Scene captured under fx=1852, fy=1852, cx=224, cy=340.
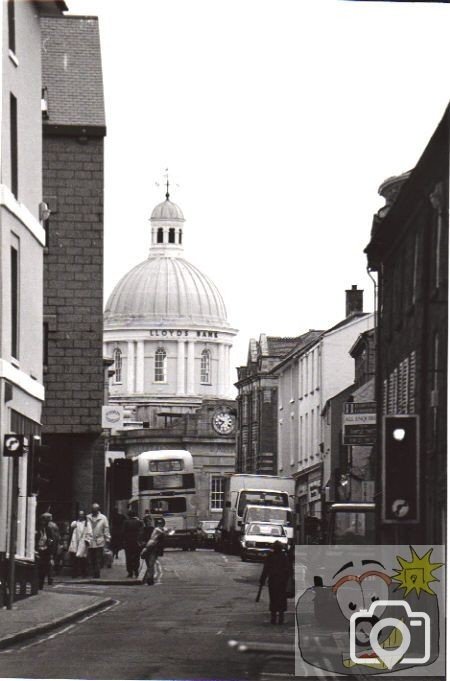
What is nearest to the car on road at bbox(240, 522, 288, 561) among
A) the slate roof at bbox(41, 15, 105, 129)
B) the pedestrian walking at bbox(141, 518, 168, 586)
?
the pedestrian walking at bbox(141, 518, 168, 586)

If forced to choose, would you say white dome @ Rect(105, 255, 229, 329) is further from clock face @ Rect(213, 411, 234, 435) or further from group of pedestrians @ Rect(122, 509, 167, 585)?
group of pedestrians @ Rect(122, 509, 167, 585)

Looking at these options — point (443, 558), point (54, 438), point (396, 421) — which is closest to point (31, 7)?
point (54, 438)

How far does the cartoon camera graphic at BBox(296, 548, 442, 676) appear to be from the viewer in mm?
10328

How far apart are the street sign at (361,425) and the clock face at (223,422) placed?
123 cm

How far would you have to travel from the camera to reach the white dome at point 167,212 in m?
11.6

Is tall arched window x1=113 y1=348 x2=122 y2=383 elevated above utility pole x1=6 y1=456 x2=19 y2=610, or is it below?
above

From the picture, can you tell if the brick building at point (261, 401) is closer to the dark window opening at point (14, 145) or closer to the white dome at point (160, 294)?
the white dome at point (160, 294)

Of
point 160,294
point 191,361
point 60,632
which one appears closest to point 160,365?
point 191,361

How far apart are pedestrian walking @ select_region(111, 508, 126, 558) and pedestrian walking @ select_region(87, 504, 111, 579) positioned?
0.19 feet

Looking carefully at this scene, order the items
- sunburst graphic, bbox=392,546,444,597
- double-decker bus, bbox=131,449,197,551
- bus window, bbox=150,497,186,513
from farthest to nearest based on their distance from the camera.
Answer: bus window, bbox=150,497,186,513 < double-decker bus, bbox=131,449,197,551 < sunburst graphic, bbox=392,546,444,597

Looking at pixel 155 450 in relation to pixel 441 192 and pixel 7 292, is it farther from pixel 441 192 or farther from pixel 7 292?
pixel 441 192

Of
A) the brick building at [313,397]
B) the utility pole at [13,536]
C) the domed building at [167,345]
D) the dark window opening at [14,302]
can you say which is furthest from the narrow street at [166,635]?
the dark window opening at [14,302]

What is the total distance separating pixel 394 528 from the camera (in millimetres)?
10602

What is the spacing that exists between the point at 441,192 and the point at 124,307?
84.3 inches
